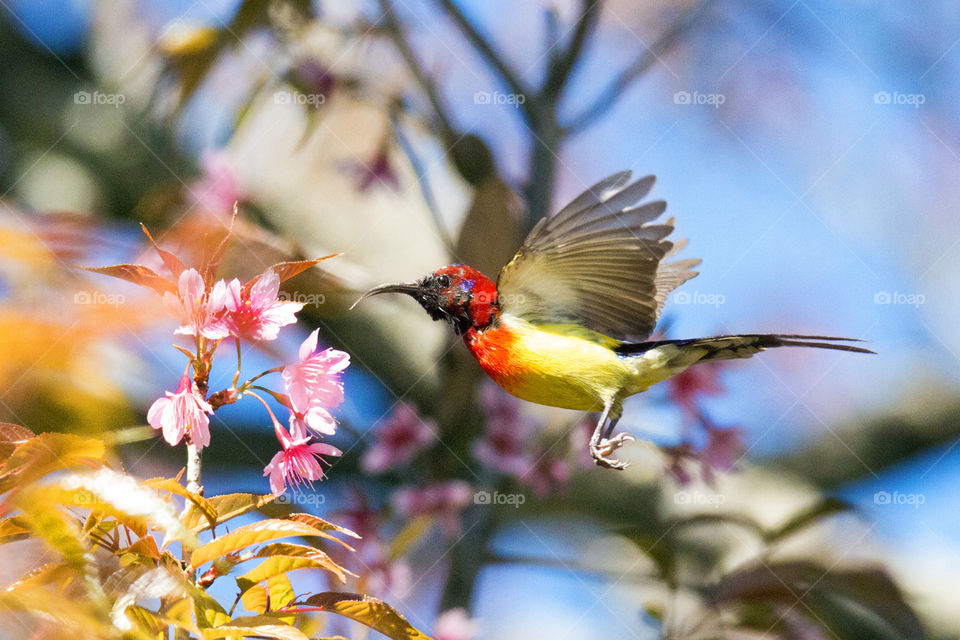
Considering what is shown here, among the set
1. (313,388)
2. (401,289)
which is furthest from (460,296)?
(313,388)

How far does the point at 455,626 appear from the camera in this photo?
1365 millimetres

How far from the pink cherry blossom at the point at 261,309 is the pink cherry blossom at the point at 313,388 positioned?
0.8 inches

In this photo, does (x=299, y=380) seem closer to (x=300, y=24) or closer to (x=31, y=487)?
(x=31, y=487)

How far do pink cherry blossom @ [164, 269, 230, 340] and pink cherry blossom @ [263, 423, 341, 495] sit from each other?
0.08m

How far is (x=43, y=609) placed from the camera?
254 millimetres

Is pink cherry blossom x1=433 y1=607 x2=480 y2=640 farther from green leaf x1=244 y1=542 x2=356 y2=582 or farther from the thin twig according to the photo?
green leaf x1=244 y1=542 x2=356 y2=582

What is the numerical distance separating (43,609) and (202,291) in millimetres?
176

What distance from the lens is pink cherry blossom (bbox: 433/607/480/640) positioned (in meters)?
1.36

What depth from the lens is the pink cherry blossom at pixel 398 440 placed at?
1.46m

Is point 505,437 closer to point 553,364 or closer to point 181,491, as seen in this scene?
point 553,364

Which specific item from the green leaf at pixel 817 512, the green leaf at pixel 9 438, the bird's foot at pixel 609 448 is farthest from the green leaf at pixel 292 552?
the green leaf at pixel 817 512

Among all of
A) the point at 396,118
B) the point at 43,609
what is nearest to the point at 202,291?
the point at 43,609

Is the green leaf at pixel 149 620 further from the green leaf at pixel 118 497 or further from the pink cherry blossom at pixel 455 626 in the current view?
the pink cherry blossom at pixel 455 626

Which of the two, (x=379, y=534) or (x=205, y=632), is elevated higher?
(x=205, y=632)
